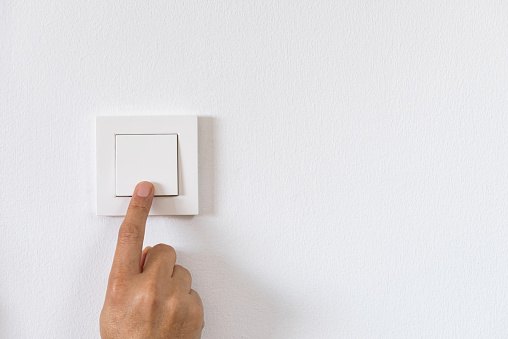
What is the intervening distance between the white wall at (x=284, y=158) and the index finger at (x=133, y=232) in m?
0.05

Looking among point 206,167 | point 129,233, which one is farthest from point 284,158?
point 129,233

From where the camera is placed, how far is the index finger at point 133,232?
0.46 metres

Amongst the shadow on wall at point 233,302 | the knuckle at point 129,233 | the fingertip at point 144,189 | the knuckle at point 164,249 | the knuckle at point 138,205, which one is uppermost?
the fingertip at point 144,189

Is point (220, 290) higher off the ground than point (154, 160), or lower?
lower

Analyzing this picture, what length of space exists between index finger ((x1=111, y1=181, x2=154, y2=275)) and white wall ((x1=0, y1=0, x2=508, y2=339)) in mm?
46

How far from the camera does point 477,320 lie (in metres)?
0.53

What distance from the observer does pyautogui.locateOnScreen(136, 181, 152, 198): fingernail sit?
0.47m

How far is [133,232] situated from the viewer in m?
0.46

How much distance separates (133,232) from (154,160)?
3.3 inches

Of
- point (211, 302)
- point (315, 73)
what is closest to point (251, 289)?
point (211, 302)

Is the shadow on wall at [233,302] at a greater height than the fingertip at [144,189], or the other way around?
the fingertip at [144,189]

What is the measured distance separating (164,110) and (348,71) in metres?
0.22

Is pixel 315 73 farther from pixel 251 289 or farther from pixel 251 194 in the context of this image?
pixel 251 289

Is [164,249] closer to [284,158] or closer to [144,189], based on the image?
[144,189]
